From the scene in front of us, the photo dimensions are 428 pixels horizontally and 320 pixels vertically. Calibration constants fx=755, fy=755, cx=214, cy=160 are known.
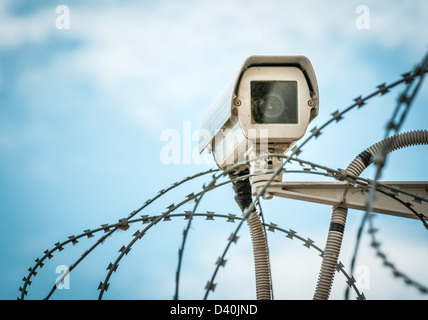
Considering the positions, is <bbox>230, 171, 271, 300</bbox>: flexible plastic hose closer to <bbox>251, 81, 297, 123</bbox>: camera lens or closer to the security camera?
the security camera

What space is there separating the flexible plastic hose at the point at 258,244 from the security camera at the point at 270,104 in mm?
506

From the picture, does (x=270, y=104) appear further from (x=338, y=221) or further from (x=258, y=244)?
(x=258, y=244)

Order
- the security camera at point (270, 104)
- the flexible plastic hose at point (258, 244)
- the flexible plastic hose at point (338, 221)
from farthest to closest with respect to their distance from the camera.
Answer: the flexible plastic hose at point (258, 244) < the security camera at point (270, 104) < the flexible plastic hose at point (338, 221)

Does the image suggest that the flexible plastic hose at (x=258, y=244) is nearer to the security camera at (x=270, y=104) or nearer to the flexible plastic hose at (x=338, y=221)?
the security camera at (x=270, y=104)

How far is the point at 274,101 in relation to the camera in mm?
6539

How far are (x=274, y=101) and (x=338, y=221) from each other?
1.17m

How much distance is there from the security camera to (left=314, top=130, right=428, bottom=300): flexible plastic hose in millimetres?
584

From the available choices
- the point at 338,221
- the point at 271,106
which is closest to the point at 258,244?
the point at 338,221

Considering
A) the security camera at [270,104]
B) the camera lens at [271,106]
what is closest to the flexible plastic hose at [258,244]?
the security camera at [270,104]

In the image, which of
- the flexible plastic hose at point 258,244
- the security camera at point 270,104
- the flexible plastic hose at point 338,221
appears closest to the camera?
the flexible plastic hose at point 338,221

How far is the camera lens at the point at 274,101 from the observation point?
650cm

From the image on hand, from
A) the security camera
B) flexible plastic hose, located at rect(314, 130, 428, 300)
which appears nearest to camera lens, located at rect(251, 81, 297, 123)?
the security camera

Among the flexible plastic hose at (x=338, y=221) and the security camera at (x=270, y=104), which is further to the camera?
the security camera at (x=270, y=104)
